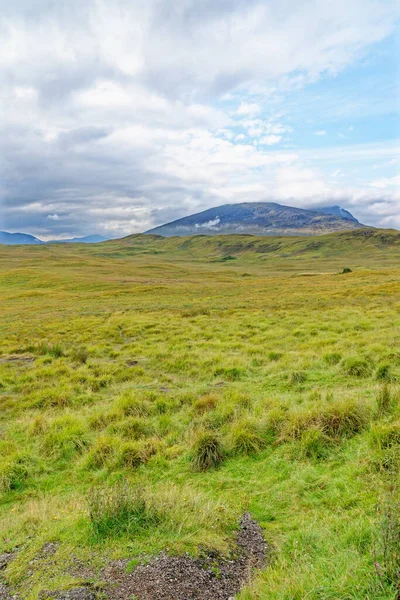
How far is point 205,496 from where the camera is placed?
6070 mm

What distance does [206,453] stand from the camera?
764cm

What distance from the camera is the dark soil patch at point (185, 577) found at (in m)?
4.01

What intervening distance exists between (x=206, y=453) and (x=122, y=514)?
2746mm

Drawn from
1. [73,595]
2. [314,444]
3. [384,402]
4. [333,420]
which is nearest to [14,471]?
[73,595]

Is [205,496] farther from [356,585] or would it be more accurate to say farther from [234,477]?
[356,585]

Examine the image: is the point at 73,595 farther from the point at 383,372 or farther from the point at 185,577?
the point at 383,372

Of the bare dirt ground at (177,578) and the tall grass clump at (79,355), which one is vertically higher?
the bare dirt ground at (177,578)

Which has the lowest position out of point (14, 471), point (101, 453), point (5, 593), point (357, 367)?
point (14, 471)

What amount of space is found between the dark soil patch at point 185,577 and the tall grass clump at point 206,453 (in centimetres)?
262

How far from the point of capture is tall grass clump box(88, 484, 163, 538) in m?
5.05

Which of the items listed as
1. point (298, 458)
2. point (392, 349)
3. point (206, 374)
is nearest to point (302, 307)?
point (392, 349)

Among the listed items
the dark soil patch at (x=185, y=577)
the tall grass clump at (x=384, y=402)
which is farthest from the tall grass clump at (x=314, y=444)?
the dark soil patch at (x=185, y=577)

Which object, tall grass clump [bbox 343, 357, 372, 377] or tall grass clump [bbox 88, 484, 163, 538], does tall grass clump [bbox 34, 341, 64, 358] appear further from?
tall grass clump [bbox 88, 484, 163, 538]

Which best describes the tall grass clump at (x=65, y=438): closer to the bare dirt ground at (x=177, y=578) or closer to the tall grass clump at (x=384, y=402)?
→ the bare dirt ground at (x=177, y=578)
